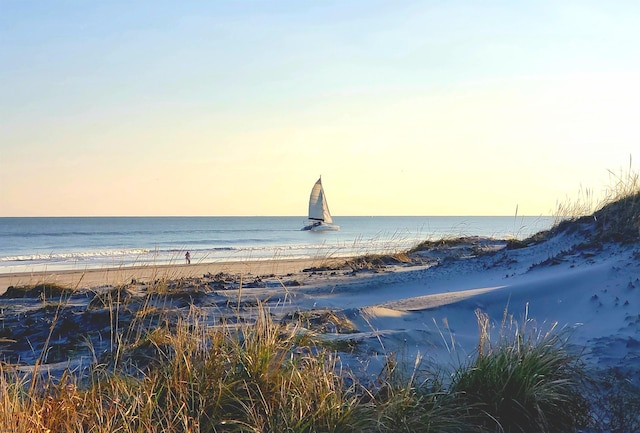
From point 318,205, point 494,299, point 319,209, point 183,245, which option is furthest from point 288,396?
point 319,209

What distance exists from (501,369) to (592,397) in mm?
909

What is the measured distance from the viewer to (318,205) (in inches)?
2574

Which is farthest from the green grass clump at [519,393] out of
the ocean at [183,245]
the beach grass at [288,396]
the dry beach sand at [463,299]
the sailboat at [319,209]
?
the sailboat at [319,209]

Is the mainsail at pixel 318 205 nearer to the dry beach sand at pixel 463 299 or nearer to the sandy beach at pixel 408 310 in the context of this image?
the dry beach sand at pixel 463 299

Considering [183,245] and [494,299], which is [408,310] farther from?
[183,245]

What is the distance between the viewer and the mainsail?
64.4 m

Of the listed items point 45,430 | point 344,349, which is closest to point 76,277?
point 344,349

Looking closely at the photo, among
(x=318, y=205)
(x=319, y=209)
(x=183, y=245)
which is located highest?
(x=318, y=205)

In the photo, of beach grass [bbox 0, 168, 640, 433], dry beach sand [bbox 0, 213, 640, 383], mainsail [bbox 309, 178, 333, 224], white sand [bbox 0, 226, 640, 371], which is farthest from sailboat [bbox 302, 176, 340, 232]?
beach grass [bbox 0, 168, 640, 433]

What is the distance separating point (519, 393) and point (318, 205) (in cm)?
6107

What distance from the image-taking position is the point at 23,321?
867cm

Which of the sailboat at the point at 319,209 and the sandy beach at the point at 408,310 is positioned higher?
the sailboat at the point at 319,209

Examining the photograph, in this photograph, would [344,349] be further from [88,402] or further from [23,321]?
[23,321]

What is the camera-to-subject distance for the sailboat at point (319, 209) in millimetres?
64625
